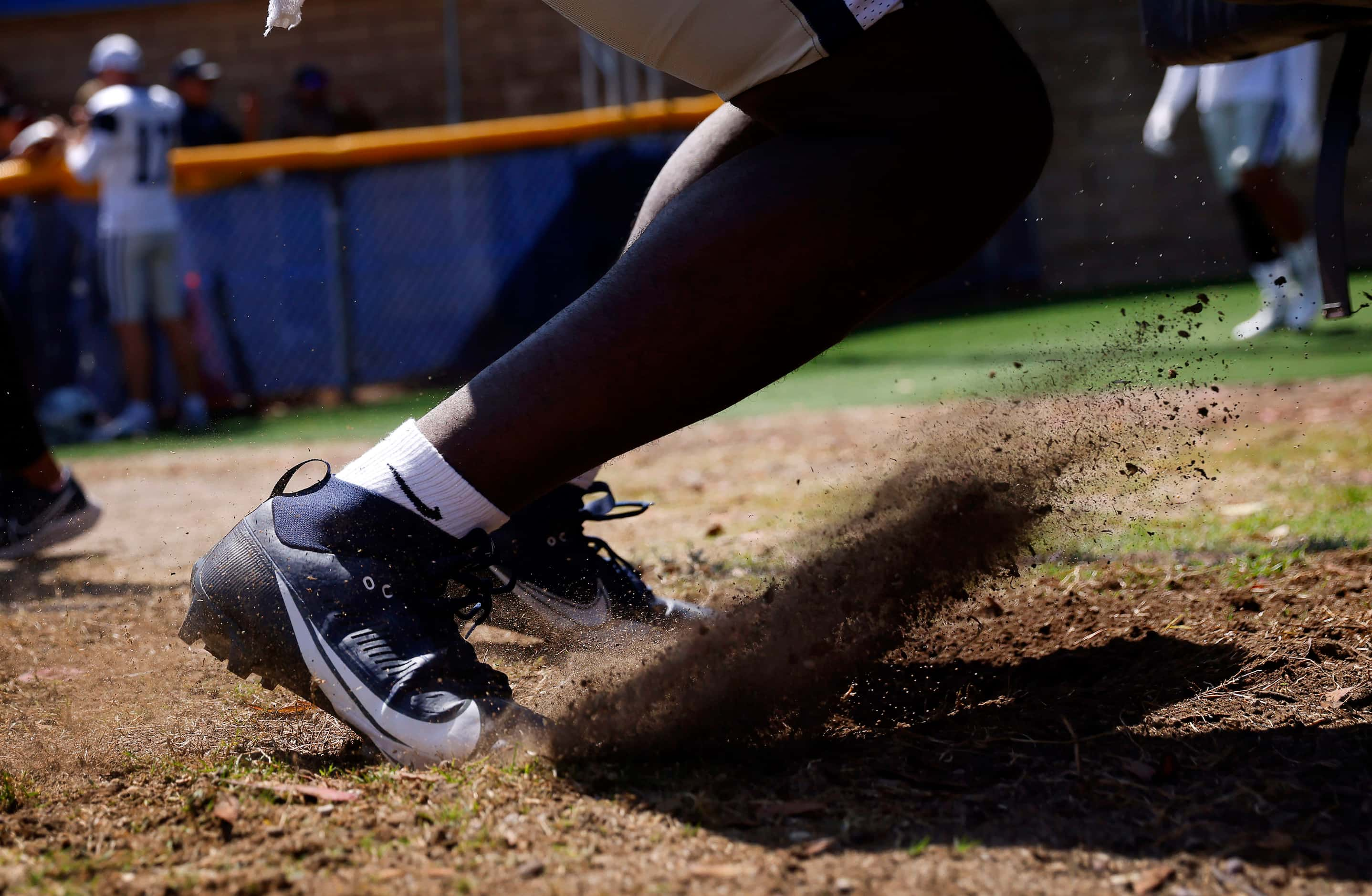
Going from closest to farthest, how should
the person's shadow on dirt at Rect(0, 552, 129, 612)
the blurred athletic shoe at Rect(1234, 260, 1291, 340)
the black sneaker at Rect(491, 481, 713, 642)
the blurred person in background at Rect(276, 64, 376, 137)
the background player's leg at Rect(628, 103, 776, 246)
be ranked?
the background player's leg at Rect(628, 103, 776, 246) < the black sneaker at Rect(491, 481, 713, 642) < the person's shadow on dirt at Rect(0, 552, 129, 612) < the blurred athletic shoe at Rect(1234, 260, 1291, 340) < the blurred person in background at Rect(276, 64, 376, 137)

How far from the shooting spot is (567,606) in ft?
7.07

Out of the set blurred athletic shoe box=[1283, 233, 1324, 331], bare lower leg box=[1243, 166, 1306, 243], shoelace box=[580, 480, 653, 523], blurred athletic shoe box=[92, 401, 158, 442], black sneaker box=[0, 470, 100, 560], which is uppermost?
shoelace box=[580, 480, 653, 523]

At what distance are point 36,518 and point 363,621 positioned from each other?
1.91 m

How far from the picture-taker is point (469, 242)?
30.3 feet

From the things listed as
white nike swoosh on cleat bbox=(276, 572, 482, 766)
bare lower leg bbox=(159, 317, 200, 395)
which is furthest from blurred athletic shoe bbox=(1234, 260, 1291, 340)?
bare lower leg bbox=(159, 317, 200, 395)

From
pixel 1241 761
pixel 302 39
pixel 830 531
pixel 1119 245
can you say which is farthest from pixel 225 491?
pixel 1119 245

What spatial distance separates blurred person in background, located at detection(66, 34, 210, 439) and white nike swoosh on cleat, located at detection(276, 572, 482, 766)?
20.7 ft

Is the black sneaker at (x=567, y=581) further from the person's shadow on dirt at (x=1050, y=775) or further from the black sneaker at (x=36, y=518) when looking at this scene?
the black sneaker at (x=36, y=518)

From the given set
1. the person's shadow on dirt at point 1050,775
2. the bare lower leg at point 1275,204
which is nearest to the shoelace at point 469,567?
the person's shadow on dirt at point 1050,775

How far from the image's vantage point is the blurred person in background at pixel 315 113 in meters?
10.5

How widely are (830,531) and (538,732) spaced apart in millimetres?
735

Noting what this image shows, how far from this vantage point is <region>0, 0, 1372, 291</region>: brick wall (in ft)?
38.7

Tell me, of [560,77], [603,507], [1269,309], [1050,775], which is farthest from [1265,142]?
[560,77]

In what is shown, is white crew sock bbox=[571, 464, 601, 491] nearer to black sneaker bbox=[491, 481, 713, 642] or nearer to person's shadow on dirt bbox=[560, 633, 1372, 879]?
black sneaker bbox=[491, 481, 713, 642]
